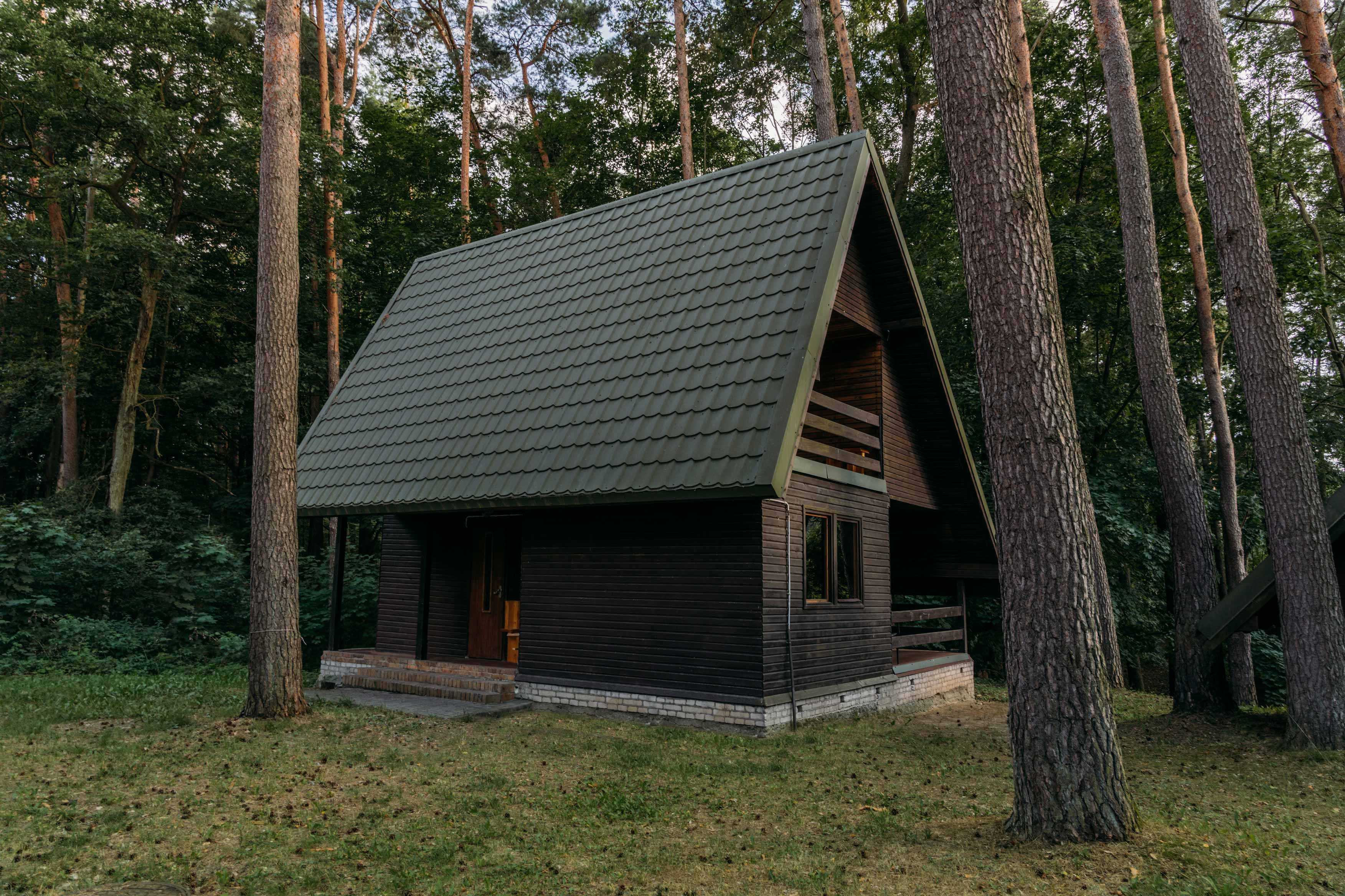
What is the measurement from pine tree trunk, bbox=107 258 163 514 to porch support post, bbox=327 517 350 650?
7.56 metres

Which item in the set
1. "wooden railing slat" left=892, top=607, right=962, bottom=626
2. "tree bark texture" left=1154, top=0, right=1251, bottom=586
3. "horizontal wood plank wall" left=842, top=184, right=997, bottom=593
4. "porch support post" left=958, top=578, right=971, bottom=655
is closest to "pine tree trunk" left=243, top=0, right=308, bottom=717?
"horizontal wood plank wall" left=842, top=184, right=997, bottom=593

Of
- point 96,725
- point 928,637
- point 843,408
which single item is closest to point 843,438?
point 843,408

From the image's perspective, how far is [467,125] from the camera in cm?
2308

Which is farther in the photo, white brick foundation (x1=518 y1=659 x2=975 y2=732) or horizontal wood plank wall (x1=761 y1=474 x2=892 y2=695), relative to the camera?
horizontal wood plank wall (x1=761 y1=474 x2=892 y2=695)

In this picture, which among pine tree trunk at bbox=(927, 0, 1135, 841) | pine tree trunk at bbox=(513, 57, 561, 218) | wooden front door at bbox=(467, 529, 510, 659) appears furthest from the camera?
pine tree trunk at bbox=(513, 57, 561, 218)

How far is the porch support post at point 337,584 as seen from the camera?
1245cm

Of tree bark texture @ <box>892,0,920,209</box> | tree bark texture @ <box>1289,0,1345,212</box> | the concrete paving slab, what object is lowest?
the concrete paving slab

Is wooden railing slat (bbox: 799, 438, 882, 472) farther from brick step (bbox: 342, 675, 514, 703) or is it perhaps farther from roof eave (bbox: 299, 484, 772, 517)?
brick step (bbox: 342, 675, 514, 703)

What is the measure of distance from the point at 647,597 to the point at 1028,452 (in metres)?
5.30

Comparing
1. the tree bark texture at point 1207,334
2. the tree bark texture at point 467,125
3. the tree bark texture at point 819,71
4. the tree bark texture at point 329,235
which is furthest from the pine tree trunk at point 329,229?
the tree bark texture at point 1207,334

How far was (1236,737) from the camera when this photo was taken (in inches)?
313

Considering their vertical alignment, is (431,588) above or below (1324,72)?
below

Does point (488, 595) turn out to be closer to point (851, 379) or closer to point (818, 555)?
point (818, 555)

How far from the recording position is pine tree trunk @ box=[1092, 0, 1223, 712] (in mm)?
8984
